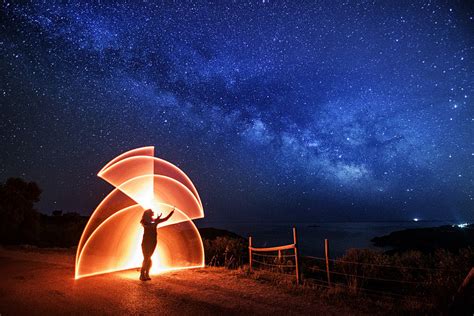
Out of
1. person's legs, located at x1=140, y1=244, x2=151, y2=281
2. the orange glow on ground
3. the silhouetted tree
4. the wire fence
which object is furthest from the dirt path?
the silhouetted tree

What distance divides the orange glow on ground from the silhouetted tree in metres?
14.0

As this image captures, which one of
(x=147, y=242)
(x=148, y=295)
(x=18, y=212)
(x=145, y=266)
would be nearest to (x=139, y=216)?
(x=147, y=242)

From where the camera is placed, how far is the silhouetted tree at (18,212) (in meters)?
22.5

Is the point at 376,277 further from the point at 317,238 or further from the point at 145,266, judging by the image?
the point at 317,238

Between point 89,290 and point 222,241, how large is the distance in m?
7.50


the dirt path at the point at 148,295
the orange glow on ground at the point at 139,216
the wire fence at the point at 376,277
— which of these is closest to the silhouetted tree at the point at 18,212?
the orange glow on ground at the point at 139,216

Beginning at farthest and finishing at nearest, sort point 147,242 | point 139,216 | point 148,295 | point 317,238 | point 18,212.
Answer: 1. point 317,238
2. point 18,212
3. point 139,216
4. point 147,242
5. point 148,295

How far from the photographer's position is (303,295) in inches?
291

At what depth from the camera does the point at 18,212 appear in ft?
77.7

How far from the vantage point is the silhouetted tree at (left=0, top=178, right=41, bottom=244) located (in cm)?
2255

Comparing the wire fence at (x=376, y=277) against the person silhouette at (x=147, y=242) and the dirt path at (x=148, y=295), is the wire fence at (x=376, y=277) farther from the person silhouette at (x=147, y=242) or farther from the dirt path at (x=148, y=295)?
the person silhouette at (x=147, y=242)

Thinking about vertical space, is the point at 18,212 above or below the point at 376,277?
above

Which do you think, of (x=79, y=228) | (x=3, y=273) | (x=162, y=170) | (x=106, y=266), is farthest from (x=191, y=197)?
(x=79, y=228)

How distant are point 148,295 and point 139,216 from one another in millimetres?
6910
